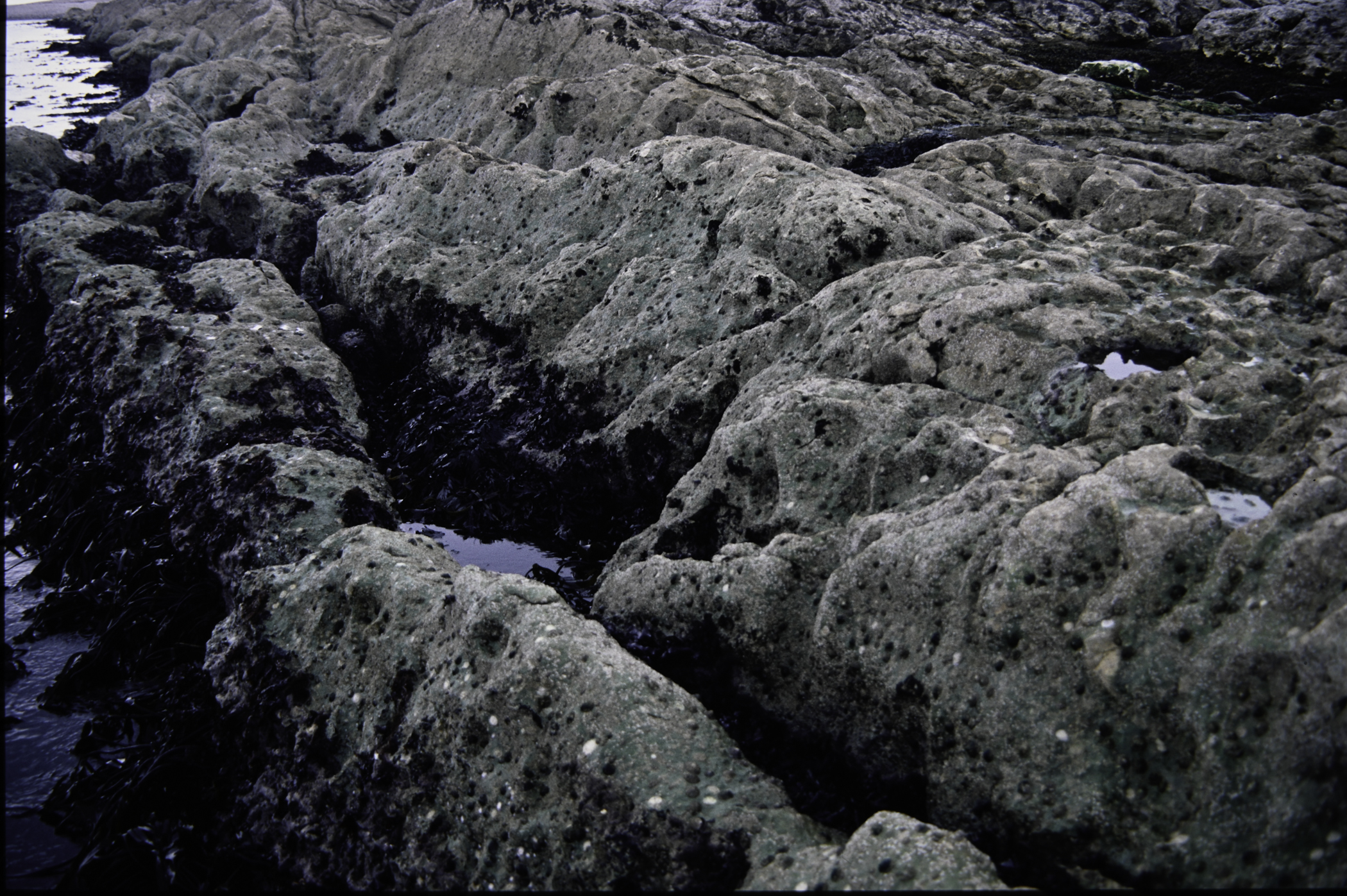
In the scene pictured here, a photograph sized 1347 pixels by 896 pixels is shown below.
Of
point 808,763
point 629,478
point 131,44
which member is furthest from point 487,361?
point 131,44

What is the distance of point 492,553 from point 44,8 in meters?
81.7

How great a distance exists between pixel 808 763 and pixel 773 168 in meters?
7.98

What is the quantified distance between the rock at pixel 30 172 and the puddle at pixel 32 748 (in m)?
14.9

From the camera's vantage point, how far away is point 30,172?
66.3 feet

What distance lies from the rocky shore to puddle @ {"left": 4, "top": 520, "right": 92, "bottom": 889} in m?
0.21

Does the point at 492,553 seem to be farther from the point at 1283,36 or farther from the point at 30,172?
the point at 1283,36

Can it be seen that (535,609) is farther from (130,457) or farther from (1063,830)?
(130,457)

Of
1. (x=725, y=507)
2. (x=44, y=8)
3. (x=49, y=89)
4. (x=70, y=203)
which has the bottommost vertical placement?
(x=44, y=8)

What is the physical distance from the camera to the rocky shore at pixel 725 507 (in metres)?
4.46

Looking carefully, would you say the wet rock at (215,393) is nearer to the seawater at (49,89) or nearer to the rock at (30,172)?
the rock at (30,172)

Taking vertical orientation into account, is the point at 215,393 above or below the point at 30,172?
above

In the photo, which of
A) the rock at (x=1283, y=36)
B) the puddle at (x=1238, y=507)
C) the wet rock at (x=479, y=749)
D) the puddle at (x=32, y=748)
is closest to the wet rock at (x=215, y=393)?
the puddle at (x=32, y=748)

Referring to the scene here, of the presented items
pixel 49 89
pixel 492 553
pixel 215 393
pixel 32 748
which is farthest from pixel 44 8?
pixel 32 748

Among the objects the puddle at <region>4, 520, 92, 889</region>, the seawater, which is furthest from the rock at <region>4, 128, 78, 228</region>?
the puddle at <region>4, 520, 92, 889</region>
